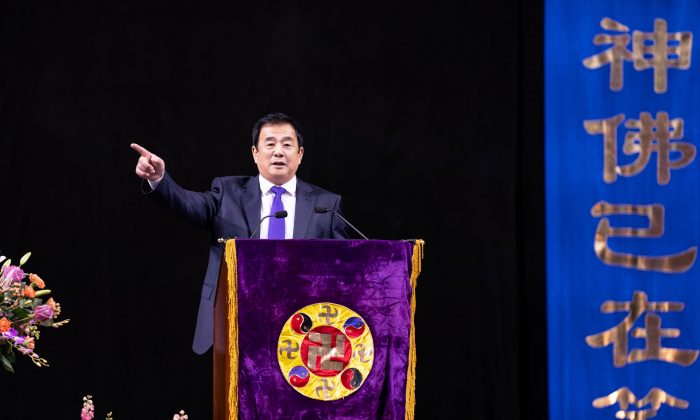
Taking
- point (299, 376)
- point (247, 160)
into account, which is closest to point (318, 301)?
point (299, 376)

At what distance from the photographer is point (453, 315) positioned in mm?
4027

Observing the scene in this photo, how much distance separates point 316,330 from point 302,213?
24.7 inches

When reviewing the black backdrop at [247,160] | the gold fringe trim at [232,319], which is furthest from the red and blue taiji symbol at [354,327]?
the black backdrop at [247,160]

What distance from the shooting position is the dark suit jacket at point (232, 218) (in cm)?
293

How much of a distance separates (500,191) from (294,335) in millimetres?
1918

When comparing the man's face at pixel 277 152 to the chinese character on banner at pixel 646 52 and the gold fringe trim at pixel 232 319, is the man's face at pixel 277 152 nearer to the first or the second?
the gold fringe trim at pixel 232 319

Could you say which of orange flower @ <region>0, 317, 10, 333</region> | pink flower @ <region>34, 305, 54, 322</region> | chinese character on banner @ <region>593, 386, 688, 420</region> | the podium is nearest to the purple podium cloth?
the podium

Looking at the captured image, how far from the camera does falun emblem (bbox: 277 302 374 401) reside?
7.97 ft

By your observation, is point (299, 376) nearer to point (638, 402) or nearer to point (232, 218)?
point (232, 218)

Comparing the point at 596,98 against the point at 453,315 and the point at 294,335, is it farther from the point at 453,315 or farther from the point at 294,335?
the point at 294,335

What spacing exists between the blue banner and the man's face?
149 centimetres

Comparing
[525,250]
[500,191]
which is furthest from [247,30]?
[525,250]

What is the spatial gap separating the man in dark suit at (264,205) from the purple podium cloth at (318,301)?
1.54 ft

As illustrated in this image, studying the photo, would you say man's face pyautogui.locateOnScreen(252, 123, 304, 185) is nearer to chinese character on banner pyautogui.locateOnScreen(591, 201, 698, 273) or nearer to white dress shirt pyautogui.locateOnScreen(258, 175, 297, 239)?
white dress shirt pyautogui.locateOnScreen(258, 175, 297, 239)
